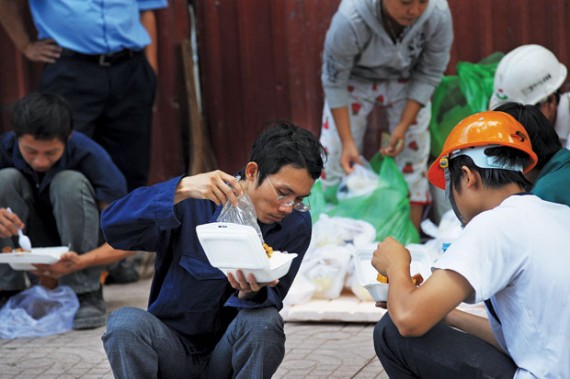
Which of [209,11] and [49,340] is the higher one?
[209,11]

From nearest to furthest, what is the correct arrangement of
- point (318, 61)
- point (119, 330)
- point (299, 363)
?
1. point (119, 330)
2. point (299, 363)
3. point (318, 61)

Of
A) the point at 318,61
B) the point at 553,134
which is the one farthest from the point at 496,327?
the point at 318,61

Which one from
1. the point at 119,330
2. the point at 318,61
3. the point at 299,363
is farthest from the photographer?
the point at 318,61

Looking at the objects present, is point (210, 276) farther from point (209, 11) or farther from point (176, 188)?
point (209, 11)

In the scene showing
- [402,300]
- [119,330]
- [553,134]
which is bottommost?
[119,330]

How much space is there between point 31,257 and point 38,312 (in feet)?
1.49

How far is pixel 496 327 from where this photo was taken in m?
2.91

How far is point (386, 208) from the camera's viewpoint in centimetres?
527

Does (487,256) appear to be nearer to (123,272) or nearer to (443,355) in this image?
(443,355)

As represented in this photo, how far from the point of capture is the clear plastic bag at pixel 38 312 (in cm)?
468

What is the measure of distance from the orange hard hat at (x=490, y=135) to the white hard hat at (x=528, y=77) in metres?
1.81

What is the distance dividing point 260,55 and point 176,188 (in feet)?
10.0

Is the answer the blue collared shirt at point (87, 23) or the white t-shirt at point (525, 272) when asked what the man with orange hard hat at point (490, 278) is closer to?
the white t-shirt at point (525, 272)

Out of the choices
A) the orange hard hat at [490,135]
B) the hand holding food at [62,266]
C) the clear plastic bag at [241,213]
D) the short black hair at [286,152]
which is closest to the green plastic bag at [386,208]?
the hand holding food at [62,266]
